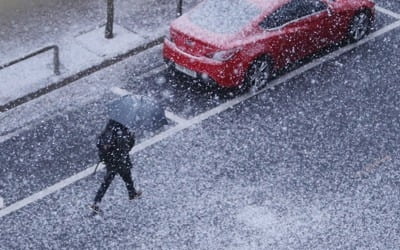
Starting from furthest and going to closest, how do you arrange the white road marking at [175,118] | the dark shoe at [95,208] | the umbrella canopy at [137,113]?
the white road marking at [175,118], the dark shoe at [95,208], the umbrella canopy at [137,113]

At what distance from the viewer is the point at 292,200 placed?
439 inches

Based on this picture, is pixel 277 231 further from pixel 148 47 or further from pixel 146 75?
pixel 148 47

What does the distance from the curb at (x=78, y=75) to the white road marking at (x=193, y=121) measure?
219 centimetres

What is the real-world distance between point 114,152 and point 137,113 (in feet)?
2.19

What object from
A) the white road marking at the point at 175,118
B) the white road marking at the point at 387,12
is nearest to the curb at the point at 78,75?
the white road marking at the point at 175,118

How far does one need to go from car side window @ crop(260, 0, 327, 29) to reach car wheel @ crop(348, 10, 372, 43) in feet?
3.19

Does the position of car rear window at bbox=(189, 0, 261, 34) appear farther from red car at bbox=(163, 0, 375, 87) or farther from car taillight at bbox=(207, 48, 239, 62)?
car taillight at bbox=(207, 48, 239, 62)

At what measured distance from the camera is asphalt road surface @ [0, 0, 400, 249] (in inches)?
412

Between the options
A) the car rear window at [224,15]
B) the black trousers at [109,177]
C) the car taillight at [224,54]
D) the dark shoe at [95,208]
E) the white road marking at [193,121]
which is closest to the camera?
the black trousers at [109,177]

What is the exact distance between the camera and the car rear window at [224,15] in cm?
1330

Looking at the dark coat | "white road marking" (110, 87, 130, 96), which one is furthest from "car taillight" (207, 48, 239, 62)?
the dark coat

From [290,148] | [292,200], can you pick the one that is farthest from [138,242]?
[290,148]

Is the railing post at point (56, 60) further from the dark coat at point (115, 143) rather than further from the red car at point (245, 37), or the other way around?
the dark coat at point (115, 143)

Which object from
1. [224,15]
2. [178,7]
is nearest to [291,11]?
[224,15]
